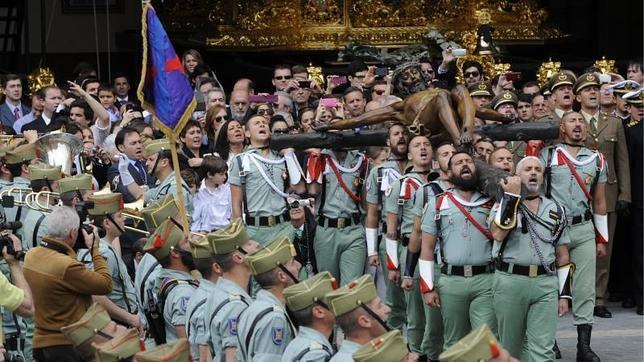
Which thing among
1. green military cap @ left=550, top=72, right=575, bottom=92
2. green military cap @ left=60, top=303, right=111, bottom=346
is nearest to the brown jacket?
green military cap @ left=60, top=303, right=111, bottom=346

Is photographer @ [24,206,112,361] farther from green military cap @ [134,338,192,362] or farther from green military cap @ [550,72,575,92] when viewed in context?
green military cap @ [550,72,575,92]

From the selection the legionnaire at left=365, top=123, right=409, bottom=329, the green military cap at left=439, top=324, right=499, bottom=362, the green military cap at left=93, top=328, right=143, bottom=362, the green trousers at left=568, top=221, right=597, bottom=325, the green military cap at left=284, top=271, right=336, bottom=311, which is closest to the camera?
the green military cap at left=439, top=324, right=499, bottom=362

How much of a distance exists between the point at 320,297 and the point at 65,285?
7.39 feet

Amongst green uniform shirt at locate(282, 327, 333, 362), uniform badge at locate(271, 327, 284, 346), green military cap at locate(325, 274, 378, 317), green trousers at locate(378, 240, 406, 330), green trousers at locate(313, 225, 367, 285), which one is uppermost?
green military cap at locate(325, 274, 378, 317)

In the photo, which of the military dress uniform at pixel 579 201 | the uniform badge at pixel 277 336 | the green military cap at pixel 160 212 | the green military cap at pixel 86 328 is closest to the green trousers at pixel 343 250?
the military dress uniform at pixel 579 201

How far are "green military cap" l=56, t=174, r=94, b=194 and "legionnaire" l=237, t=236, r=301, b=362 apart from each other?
3233mm

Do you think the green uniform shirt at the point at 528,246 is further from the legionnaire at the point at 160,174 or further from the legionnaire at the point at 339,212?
the legionnaire at the point at 160,174

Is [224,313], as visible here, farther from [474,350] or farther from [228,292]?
[474,350]

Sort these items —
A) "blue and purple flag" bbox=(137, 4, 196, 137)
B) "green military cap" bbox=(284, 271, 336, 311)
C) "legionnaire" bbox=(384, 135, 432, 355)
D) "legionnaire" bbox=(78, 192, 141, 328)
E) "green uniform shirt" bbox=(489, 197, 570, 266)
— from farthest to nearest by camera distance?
"legionnaire" bbox=(384, 135, 432, 355) < "blue and purple flag" bbox=(137, 4, 196, 137) < "green uniform shirt" bbox=(489, 197, 570, 266) < "legionnaire" bbox=(78, 192, 141, 328) < "green military cap" bbox=(284, 271, 336, 311)

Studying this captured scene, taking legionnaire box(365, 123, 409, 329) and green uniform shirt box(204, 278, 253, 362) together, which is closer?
green uniform shirt box(204, 278, 253, 362)

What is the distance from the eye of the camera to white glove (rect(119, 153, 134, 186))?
17.1m

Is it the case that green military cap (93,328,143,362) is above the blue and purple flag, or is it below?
below

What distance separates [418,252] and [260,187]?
6.57ft

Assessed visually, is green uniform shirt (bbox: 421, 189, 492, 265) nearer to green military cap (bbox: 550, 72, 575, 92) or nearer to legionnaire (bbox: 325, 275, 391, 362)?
legionnaire (bbox: 325, 275, 391, 362)
